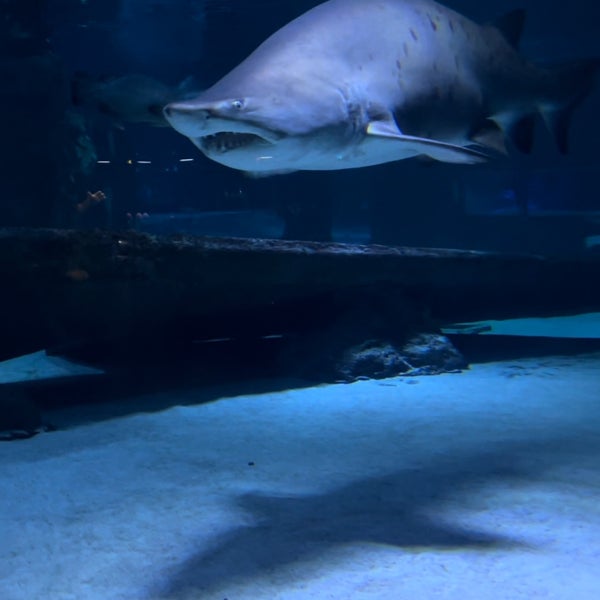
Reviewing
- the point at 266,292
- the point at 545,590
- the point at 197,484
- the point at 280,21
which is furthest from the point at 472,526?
the point at 280,21

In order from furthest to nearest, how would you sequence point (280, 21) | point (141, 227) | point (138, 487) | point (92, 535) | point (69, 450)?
point (280, 21) → point (141, 227) → point (69, 450) → point (138, 487) → point (92, 535)

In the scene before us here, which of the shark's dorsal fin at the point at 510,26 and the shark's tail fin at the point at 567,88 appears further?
the shark's tail fin at the point at 567,88

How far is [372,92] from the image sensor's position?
2.89 meters

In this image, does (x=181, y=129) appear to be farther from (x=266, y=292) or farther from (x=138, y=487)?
(x=266, y=292)

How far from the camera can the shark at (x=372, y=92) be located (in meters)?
2.53

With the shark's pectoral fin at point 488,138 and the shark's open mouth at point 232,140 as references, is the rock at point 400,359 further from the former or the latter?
the shark's open mouth at point 232,140

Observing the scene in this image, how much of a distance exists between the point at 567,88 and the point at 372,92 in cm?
164

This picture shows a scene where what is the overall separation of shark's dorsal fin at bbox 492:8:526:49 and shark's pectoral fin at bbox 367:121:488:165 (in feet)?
4.35

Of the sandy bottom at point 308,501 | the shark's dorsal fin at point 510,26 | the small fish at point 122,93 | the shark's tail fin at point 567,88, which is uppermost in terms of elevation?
the small fish at point 122,93

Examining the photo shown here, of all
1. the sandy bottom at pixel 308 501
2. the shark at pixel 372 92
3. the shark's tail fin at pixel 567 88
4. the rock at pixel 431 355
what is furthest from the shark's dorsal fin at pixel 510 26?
the rock at pixel 431 355

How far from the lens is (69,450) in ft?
13.9

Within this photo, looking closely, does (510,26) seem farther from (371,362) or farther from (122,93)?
(122,93)

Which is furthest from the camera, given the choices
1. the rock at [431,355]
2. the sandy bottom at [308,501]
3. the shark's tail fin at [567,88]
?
the rock at [431,355]

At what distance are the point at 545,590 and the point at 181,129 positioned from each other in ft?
7.68
